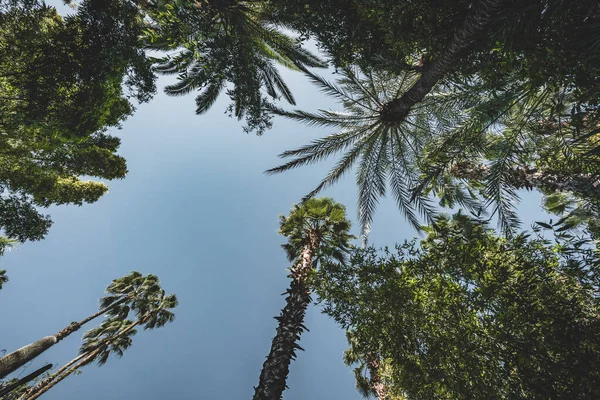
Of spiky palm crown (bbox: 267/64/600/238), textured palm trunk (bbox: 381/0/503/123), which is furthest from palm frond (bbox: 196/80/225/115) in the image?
textured palm trunk (bbox: 381/0/503/123)

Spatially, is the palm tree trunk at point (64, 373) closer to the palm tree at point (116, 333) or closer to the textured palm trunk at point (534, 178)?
the palm tree at point (116, 333)

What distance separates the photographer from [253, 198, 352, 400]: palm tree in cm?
486

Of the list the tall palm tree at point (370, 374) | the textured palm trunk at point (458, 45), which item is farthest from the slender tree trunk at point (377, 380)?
the textured palm trunk at point (458, 45)

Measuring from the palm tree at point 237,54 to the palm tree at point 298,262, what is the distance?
450cm

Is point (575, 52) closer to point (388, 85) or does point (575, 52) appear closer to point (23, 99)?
point (388, 85)

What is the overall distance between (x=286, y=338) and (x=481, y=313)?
4153 millimetres

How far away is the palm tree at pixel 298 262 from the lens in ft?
15.9

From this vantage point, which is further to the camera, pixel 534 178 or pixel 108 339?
pixel 108 339

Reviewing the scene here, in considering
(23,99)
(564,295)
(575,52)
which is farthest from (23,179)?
(564,295)

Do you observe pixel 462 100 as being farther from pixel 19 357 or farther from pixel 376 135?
pixel 19 357

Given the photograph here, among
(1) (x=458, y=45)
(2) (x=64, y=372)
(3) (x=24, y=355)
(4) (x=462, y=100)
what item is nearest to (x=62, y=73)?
(3) (x=24, y=355)

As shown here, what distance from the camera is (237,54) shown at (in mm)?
8047

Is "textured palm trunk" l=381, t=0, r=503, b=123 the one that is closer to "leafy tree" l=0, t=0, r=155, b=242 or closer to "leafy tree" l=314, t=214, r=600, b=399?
"leafy tree" l=314, t=214, r=600, b=399

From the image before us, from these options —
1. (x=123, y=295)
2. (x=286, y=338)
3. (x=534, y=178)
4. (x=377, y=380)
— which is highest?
(x=534, y=178)
